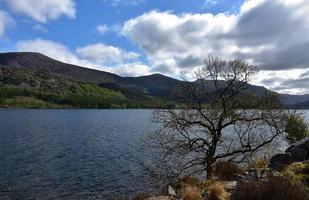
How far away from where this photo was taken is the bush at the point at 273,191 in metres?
10.7

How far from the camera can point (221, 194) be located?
16.4 meters

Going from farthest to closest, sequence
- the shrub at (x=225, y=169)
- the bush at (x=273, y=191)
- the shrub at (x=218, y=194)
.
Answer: the shrub at (x=225, y=169) < the shrub at (x=218, y=194) < the bush at (x=273, y=191)

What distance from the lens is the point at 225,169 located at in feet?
92.2

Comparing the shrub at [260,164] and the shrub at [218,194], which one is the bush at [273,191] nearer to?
the shrub at [218,194]

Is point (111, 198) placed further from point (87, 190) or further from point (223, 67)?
point (223, 67)

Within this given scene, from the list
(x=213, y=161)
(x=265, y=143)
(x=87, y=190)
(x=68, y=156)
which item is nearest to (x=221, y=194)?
(x=213, y=161)

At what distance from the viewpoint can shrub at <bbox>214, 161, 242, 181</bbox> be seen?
88.0ft

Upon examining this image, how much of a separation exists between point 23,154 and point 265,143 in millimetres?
38293

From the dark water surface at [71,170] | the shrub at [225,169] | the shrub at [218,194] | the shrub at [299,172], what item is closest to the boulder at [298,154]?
the shrub at [299,172]

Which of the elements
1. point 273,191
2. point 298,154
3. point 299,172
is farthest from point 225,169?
point 273,191

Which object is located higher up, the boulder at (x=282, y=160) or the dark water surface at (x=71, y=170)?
the boulder at (x=282, y=160)

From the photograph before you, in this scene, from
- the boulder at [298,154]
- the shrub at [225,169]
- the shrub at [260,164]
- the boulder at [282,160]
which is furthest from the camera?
the shrub at [225,169]

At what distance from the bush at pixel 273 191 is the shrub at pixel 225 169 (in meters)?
15.1

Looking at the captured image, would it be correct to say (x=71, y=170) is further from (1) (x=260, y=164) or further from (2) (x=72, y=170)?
(1) (x=260, y=164)
